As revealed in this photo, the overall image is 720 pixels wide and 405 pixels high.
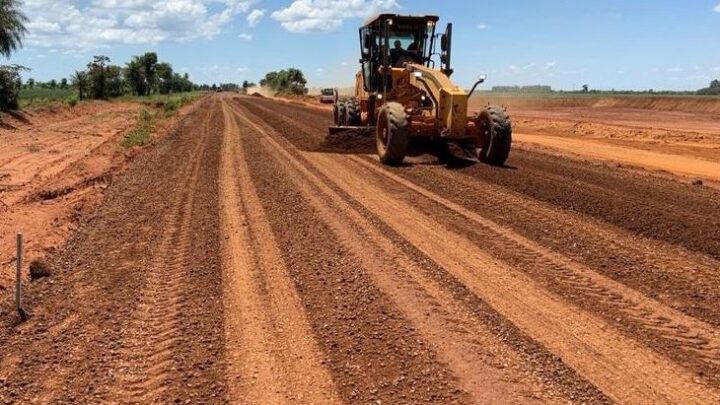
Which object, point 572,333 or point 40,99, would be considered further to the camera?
point 40,99

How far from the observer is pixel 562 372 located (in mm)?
4082

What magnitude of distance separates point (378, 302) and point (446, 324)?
2.27ft

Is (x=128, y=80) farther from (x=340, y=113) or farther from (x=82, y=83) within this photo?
(x=340, y=113)

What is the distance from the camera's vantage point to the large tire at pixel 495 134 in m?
12.5

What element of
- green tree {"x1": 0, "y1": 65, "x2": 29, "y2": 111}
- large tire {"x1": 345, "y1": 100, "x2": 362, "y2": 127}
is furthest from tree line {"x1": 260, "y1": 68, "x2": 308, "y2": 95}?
large tire {"x1": 345, "y1": 100, "x2": 362, "y2": 127}

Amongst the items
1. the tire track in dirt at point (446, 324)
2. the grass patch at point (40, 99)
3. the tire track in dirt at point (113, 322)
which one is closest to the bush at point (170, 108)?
the grass patch at point (40, 99)

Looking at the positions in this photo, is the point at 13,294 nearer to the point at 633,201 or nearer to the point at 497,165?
the point at 633,201

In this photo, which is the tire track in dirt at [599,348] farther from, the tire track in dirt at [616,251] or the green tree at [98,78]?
the green tree at [98,78]

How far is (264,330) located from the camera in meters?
4.80

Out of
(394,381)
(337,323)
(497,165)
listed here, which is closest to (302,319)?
(337,323)

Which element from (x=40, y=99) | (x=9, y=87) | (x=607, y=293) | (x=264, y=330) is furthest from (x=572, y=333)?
(x=40, y=99)

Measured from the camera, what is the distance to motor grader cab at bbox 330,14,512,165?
12.4 metres

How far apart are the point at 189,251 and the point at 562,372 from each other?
428 centimetres

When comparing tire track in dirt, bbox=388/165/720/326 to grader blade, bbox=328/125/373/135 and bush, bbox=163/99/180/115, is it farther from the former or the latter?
bush, bbox=163/99/180/115
